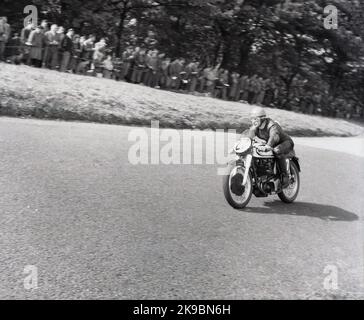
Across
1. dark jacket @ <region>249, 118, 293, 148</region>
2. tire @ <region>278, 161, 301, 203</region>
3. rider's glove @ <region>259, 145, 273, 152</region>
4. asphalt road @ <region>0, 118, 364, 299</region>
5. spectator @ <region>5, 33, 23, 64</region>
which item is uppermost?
spectator @ <region>5, 33, 23, 64</region>

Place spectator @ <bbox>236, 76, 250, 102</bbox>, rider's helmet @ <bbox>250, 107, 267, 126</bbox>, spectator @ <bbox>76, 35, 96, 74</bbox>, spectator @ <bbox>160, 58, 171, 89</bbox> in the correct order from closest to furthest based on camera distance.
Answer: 1. rider's helmet @ <bbox>250, 107, 267, 126</bbox>
2. spectator @ <bbox>76, 35, 96, 74</bbox>
3. spectator @ <bbox>160, 58, 171, 89</bbox>
4. spectator @ <bbox>236, 76, 250, 102</bbox>

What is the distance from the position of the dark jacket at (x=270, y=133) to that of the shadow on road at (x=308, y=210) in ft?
3.51

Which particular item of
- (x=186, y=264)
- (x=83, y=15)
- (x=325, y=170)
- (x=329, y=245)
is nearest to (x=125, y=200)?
(x=186, y=264)

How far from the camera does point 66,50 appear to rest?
19.4 metres

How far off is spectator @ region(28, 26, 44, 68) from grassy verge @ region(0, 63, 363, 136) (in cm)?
126


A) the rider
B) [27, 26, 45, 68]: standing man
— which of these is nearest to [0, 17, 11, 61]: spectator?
[27, 26, 45, 68]: standing man

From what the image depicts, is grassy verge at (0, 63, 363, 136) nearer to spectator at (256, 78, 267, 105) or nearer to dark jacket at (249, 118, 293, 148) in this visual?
dark jacket at (249, 118, 293, 148)

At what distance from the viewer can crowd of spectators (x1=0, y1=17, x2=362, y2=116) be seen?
18.0 metres

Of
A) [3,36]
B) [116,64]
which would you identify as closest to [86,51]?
[116,64]

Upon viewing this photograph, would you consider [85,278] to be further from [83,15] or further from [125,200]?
[83,15]

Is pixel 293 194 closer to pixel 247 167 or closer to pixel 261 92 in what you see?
pixel 247 167

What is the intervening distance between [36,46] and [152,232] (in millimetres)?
12975

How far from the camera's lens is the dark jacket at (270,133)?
8938 mm

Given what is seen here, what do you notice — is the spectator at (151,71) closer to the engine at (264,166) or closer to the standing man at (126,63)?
the standing man at (126,63)
